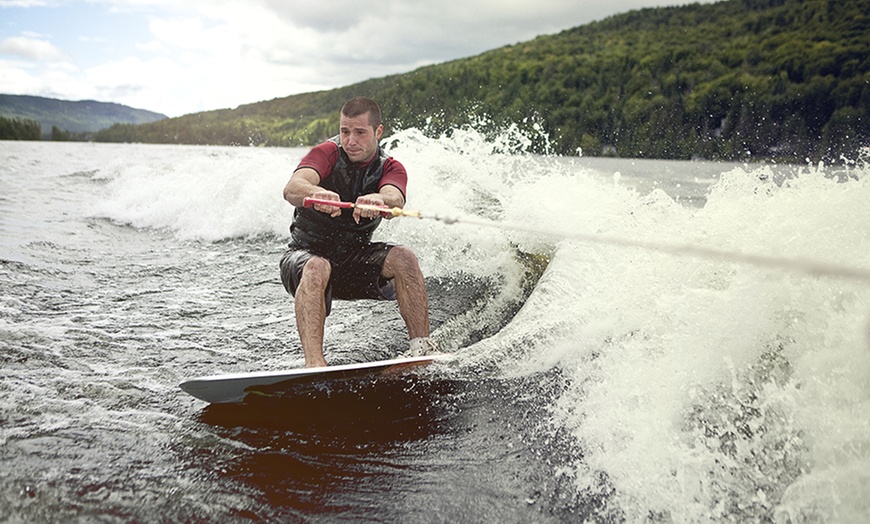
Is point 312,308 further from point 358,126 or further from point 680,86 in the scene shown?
point 680,86

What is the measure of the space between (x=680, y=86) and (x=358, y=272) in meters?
77.3

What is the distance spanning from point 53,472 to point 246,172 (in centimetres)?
1197

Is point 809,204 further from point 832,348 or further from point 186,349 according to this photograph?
point 186,349

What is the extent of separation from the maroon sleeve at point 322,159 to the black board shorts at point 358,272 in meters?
0.64

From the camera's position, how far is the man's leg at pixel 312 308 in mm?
3918

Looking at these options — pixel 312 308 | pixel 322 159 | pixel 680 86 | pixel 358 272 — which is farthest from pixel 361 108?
pixel 680 86

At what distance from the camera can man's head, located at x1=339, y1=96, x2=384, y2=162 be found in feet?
14.5

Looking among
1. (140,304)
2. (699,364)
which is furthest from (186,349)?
(699,364)

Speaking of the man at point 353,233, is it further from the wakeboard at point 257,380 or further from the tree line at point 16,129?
the tree line at point 16,129

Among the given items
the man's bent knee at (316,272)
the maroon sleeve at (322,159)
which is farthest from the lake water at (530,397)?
the maroon sleeve at (322,159)

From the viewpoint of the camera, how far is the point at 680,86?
72000 millimetres

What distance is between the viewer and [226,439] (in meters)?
3.26

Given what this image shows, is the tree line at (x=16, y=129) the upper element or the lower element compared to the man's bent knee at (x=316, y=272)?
upper

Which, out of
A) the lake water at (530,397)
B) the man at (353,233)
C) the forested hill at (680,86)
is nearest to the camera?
the lake water at (530,397)
